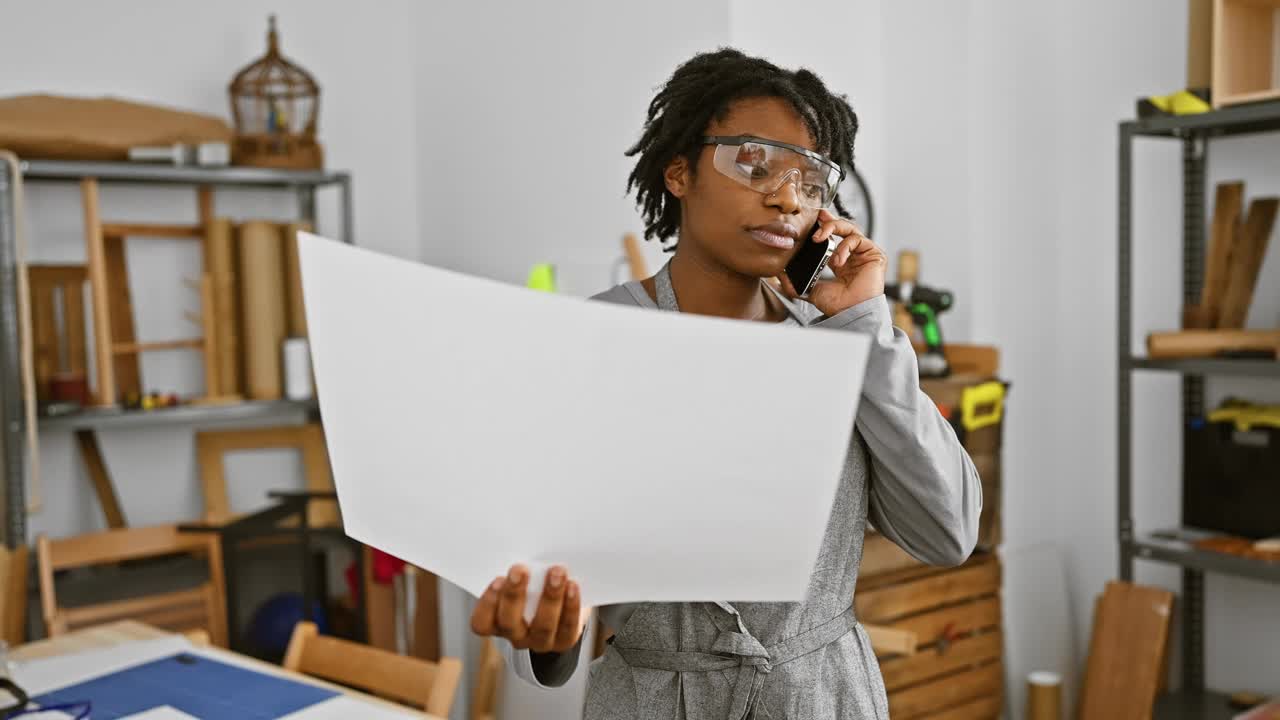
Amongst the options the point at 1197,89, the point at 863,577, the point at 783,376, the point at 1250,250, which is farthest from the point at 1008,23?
the point at 783,376

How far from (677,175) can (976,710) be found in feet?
6.81

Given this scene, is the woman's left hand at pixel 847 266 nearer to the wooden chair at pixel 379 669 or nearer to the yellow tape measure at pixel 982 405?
the wooden chair at pixel 379 669

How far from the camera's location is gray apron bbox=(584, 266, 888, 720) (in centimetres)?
112

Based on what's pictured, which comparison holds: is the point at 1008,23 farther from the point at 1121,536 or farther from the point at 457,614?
the point at 457,614

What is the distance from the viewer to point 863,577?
2582 mm

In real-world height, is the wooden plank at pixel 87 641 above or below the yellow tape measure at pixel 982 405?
below

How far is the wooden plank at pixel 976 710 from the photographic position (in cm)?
279

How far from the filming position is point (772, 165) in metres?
1.13

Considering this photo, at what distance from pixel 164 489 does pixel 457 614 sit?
0.99 m

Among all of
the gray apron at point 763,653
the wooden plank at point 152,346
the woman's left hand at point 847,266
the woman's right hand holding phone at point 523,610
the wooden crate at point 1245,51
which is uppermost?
the wooden crate at point 1245,51

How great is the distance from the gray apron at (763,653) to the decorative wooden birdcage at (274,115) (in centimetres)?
266

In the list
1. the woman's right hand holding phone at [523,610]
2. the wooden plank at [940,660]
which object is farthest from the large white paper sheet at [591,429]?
the wooden plank at [940,660]

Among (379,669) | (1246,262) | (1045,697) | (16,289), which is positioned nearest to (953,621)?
(1045,697)

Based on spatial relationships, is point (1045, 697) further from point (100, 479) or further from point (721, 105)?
point (100, 479)
